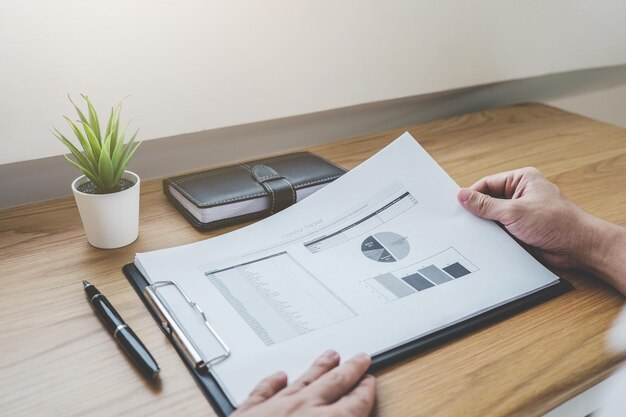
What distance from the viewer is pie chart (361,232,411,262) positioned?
2.34ft

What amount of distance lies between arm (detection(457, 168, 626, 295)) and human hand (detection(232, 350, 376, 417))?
1.05 feet

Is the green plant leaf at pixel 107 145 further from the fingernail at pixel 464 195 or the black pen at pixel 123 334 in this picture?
the fingernail at pixel 464 195

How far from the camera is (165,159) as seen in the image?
106cm

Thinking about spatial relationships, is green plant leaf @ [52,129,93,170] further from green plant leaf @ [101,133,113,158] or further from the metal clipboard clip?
the metal clipboard clip

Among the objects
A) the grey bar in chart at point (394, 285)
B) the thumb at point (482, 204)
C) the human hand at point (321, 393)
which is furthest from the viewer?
the thumb at point (482, 204)

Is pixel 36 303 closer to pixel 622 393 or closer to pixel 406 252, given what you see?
pixel 406 252

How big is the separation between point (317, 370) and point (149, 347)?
0.60ft

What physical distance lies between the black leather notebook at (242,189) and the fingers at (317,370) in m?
0.33

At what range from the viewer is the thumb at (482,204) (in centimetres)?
76

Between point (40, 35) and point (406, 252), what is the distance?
599 mm

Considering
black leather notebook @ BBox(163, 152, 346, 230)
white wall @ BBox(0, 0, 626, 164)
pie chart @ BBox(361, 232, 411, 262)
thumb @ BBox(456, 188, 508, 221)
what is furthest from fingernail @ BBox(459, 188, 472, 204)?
white wall @ BBox(0, 0, 626, 164)

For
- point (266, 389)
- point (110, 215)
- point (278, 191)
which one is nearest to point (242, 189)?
point (278, 191)

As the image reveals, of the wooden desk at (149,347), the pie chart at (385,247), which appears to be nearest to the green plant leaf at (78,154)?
the wooden desk at (149,347)

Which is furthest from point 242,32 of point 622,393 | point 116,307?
point 622,393
